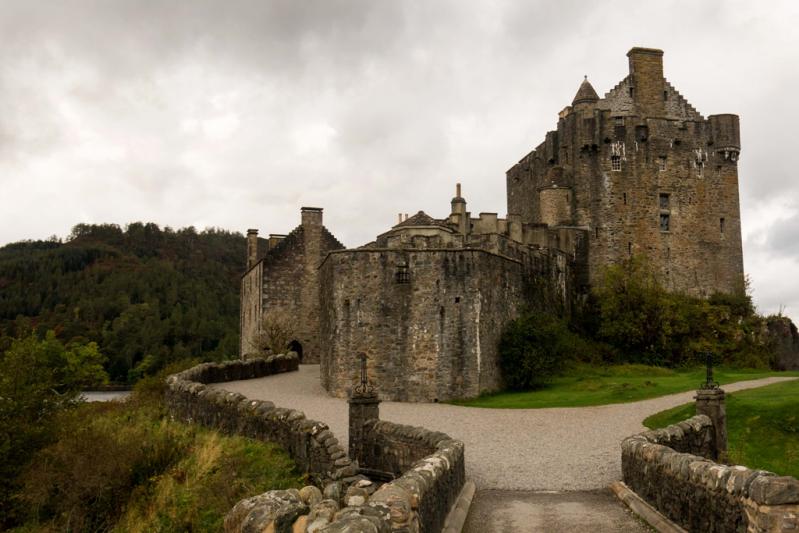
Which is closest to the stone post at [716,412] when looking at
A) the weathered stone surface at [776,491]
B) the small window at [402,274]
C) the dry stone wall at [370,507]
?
the dry stone wall at [370,507]

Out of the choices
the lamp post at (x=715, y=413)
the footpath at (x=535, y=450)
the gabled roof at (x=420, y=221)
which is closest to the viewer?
the footpath at (x=535, y=450)

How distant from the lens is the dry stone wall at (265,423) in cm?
1338

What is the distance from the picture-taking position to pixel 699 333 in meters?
36.3

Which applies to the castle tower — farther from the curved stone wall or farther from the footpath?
the curved stone wall

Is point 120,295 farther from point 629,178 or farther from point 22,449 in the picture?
point 22,449

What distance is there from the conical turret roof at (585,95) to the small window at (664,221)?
7565 millimetres

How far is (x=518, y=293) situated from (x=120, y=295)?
269 ft

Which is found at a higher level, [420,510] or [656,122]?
[656,122]

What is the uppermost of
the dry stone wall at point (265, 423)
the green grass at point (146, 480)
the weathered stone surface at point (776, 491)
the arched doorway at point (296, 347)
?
the arched doorway at point (296, 347)

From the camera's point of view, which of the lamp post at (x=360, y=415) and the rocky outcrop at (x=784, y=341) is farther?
the rocky outcrop at (x=784, y=341)

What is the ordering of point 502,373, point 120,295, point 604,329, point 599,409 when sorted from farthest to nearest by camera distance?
1. point 120,295
2. point 604,329
3. point 502,373
4. point 599,409

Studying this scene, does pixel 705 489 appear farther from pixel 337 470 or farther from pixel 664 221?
pixel 664 221

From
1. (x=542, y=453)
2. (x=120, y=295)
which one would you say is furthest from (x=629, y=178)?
(x=120, y=295)

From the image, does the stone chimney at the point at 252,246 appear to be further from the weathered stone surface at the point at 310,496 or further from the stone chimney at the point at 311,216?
the weathered stone surface at the point at 310,496
